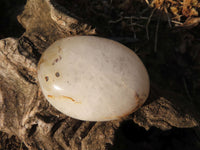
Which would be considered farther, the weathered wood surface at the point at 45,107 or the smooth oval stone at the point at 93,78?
the weathered wood surface at the point at 45,107

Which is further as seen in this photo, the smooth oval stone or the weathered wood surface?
the weathered wood surface

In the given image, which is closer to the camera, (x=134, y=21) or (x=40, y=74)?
(x=40, y=74)

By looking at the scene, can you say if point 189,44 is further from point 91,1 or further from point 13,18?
point 13,18

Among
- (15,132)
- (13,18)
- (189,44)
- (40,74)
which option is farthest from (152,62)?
(13,18)
